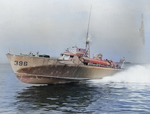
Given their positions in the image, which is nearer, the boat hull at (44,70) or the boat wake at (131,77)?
the boat hull at (44,70)

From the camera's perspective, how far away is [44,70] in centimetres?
2233

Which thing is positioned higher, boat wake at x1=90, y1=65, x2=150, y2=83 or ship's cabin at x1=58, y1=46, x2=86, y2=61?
ship's cabin at x1=58, y1=46, x2=86, y2=61

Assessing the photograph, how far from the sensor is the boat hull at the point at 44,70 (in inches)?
848

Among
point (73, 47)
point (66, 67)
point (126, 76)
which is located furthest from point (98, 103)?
point (126, 76)

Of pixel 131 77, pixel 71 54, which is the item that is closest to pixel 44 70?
pixel 71 54

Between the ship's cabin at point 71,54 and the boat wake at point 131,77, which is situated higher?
the ship's cabin at point 71,54

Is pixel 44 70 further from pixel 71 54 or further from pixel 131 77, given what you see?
pixel 131 77

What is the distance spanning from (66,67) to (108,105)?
35.9ft

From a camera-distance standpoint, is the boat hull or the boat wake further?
the boat wake

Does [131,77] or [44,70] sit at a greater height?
[44,70]

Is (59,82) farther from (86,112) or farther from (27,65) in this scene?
(86,112)

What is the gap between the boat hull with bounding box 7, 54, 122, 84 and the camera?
848 inches

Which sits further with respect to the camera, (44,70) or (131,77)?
(131,77)

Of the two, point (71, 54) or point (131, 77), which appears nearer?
point (71, 54)
